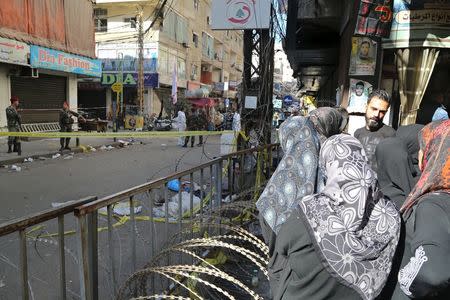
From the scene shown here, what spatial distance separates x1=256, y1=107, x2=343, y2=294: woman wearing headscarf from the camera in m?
2.77

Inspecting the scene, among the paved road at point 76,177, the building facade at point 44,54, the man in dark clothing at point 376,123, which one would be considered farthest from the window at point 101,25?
the man in dark clothing at point 376,123

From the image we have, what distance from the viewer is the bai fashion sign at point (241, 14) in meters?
7.61

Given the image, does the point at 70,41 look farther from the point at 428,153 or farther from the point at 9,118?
the point at 428,153

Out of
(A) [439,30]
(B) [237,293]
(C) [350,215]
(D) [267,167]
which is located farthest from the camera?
(D) [267,167]

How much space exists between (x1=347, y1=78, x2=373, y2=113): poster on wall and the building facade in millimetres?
14058

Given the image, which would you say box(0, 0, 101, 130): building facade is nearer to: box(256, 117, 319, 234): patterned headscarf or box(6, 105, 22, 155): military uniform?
box(6, 105, 22, 155): military uniform

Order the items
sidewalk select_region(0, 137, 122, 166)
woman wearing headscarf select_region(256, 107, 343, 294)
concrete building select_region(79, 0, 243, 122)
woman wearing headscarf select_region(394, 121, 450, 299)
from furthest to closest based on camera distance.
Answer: concrete building select_region(79, 0, 243, 122), sidewalk select_region(0, 137, 122, 166), woman wearing headscarf select_region(256, 107, 343, 294), woman wearing headscarf select_region(394, 121, 450, 299)

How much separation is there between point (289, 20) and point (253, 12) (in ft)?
14.3

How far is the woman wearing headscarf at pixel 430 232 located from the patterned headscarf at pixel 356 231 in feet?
0.30

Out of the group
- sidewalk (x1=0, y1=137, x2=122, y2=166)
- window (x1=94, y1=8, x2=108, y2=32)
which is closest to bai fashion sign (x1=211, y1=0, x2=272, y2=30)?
sidewalk (x1=0, y1=137, x2=122, y2=166)

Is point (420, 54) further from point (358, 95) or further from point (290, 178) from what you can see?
point (290, 178)

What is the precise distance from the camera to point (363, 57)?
22.7 feet

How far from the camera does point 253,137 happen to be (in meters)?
8.30

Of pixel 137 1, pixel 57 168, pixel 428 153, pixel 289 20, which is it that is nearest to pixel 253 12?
pixel 289 20
